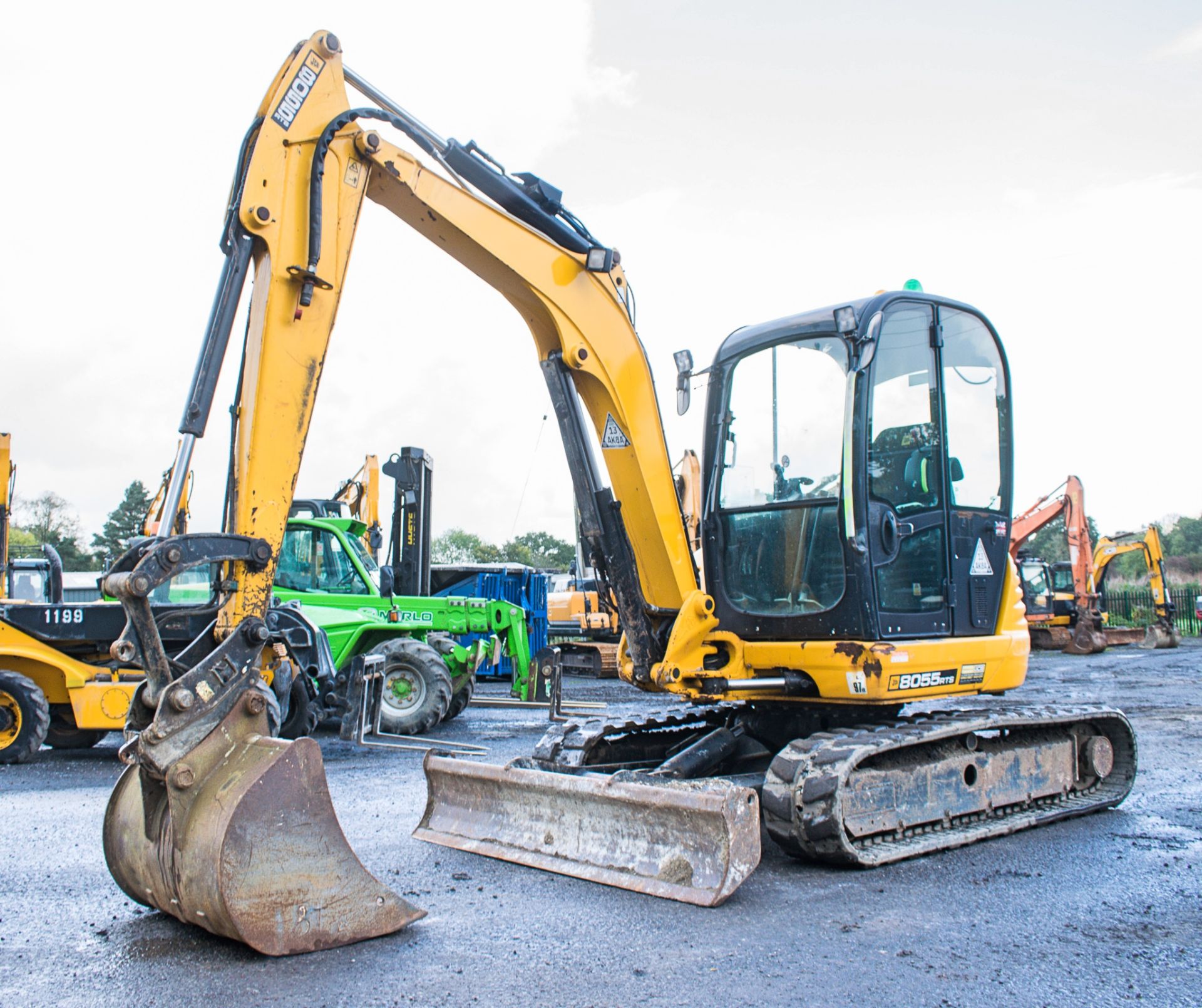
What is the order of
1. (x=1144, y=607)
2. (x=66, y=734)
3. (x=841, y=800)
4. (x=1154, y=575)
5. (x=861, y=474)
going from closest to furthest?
(x=841, y=800) → (x=861, y=474) → (x=66, y=734) → (x=1154, y=575) → (x=1144, y=607)

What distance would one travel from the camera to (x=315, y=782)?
4012 mm

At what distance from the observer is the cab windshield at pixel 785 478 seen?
574 centimetres

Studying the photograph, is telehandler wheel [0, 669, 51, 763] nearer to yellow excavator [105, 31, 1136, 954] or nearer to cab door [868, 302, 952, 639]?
yellow excavator [105, 31, 1136, 954]

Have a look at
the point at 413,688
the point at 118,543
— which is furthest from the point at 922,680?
the point at 118,543

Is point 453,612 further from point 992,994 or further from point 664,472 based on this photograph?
point 992,994

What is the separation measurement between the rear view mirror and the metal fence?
33037 millimetres

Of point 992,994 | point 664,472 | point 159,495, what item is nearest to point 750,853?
point 992,994

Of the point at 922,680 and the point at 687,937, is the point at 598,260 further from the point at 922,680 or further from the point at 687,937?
the point at 687,937

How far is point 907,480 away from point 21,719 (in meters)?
7.59

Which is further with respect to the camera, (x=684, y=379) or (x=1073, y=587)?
(x=1073, y=587)

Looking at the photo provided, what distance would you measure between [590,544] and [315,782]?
7.55 feet

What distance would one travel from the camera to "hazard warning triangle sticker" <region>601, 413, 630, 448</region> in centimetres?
574

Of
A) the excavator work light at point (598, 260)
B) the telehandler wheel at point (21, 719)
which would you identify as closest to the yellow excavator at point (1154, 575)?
the excavator work light at point (598, 260)

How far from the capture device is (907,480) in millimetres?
5875
